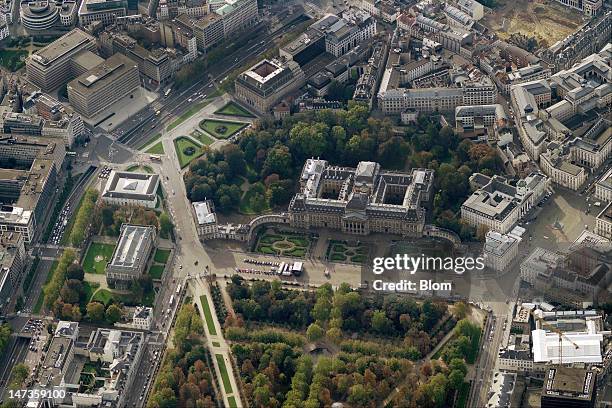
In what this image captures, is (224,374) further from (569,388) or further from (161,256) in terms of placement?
(569,388)

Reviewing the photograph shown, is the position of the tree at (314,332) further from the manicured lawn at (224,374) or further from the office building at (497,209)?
the office building at (497,209)

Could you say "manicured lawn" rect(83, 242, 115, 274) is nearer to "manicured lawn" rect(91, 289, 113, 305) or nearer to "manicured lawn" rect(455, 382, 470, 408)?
"manicured lawn" rect(91, 289, 113, 305)

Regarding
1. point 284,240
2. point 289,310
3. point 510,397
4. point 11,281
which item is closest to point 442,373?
point 510,397

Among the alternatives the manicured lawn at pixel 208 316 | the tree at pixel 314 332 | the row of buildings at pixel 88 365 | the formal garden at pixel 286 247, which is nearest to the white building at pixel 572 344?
the tree at pixel 314 332

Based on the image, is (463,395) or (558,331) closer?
(463,395)

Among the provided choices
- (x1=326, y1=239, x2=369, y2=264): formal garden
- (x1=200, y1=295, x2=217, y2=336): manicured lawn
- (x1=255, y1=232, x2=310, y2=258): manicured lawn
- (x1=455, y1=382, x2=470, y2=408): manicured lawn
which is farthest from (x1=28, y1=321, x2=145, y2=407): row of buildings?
(x1=455, y1=382, x2=470, y2=408): manicured lawn

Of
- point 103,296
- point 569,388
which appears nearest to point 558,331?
point 569,388
